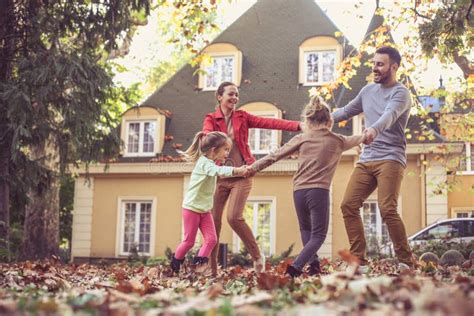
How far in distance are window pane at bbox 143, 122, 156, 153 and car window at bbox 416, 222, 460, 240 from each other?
33.3 feet

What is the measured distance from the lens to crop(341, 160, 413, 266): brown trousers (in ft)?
21.0

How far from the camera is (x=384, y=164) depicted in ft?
21.1

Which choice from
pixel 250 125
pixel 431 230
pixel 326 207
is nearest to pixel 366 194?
pixel 326 207

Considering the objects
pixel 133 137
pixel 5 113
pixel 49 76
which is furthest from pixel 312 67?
pixel 5 113

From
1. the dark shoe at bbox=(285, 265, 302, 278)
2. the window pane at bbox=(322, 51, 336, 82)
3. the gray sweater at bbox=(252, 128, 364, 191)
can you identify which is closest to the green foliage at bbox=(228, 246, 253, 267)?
the window pane at bbox=(322, 51, 336, 82)

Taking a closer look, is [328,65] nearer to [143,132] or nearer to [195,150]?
[143,132]

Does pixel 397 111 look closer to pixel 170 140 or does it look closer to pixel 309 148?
pixel 309 148

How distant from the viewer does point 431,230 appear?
18.8 meters

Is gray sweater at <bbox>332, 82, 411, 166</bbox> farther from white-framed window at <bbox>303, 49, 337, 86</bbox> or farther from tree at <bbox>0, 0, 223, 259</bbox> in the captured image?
white-framed window at <bbox>303, 49, 337, 86</bbox>

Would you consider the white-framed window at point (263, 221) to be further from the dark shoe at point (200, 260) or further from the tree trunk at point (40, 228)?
the dark shoe at point (200, 260)

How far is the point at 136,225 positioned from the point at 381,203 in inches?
694

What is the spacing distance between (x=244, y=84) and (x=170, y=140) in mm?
3426

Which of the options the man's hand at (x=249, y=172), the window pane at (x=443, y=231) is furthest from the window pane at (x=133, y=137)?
the man's hand at (x=249, y=172)

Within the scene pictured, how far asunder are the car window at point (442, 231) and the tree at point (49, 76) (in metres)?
9.29
